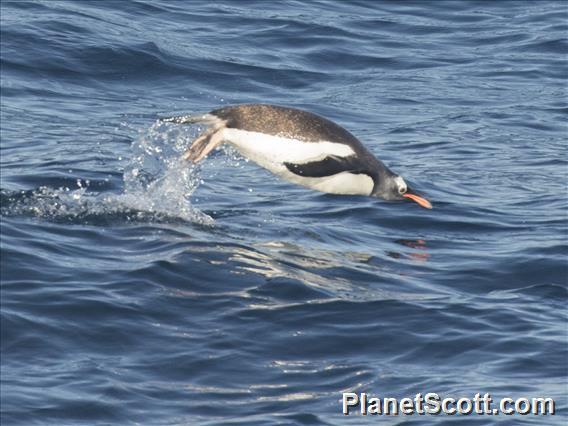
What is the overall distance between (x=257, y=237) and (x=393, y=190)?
1489mm

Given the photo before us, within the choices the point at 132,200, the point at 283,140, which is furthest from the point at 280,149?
the point at 132,200

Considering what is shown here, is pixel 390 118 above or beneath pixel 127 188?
above

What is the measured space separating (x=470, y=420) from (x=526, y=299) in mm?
2503

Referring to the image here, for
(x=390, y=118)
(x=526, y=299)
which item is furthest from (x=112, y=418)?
(x=390, y=118)

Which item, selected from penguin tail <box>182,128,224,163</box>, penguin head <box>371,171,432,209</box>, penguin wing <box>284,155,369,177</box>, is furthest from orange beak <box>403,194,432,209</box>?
penguin tail <box>182,128,224,163</box>

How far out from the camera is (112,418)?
8273 mm

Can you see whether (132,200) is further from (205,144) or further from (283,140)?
(283,140)

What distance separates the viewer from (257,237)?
11.8 m

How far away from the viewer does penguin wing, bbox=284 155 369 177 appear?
11672 millimetres

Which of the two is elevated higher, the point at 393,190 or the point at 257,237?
the point at 393,190

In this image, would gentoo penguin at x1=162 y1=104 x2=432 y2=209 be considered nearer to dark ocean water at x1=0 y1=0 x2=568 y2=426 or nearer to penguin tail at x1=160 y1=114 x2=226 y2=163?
penguin tail at x1=160 y1=114 x2=226 y2=163

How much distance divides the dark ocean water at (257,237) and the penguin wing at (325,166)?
0.62 m

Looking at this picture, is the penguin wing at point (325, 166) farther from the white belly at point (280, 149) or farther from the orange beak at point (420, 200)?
the orange beak at point (420, 200)

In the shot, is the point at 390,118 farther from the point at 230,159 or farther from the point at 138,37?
the point at 138,37
